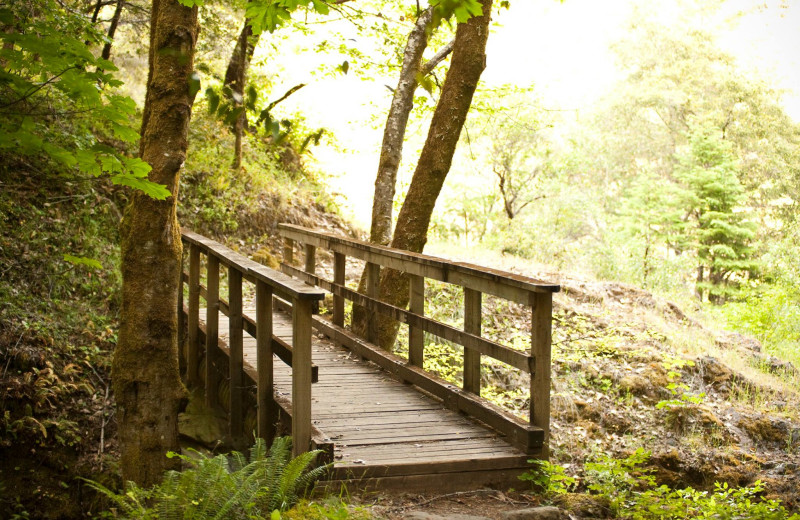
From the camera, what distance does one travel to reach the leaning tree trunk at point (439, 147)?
761 centimetres

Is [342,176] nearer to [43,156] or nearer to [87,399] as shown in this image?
[43,156]

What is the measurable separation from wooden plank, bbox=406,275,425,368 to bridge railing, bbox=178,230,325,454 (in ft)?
4.61

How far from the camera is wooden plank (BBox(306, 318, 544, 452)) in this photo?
4.84 m

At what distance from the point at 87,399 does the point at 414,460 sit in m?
4.51

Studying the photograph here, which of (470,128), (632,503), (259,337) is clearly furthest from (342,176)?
(632,503)

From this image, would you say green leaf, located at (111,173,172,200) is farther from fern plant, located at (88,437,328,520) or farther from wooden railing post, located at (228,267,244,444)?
wooden railing post, located at (228,267,244,444)

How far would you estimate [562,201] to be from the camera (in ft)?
72.5

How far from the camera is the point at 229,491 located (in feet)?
12.8

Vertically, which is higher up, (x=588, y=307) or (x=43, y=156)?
(x=43, y=156)

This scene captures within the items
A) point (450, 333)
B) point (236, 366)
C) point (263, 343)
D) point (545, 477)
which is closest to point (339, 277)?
point (236, 366)

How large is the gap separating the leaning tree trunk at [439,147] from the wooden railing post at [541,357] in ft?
9.66

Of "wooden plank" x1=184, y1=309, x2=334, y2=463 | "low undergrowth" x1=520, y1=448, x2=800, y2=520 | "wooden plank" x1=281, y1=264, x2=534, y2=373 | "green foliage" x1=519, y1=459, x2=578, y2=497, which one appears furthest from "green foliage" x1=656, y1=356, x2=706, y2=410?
"wooden plank" x1=184, y1=309, x2=334, y2=463

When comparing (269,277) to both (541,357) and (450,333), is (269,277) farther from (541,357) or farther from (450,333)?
(541,357)

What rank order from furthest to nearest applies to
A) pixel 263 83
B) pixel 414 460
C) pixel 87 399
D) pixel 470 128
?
pixel 470 128 < pixel 263 83 < pixel 87 399 < pixel 414 460
